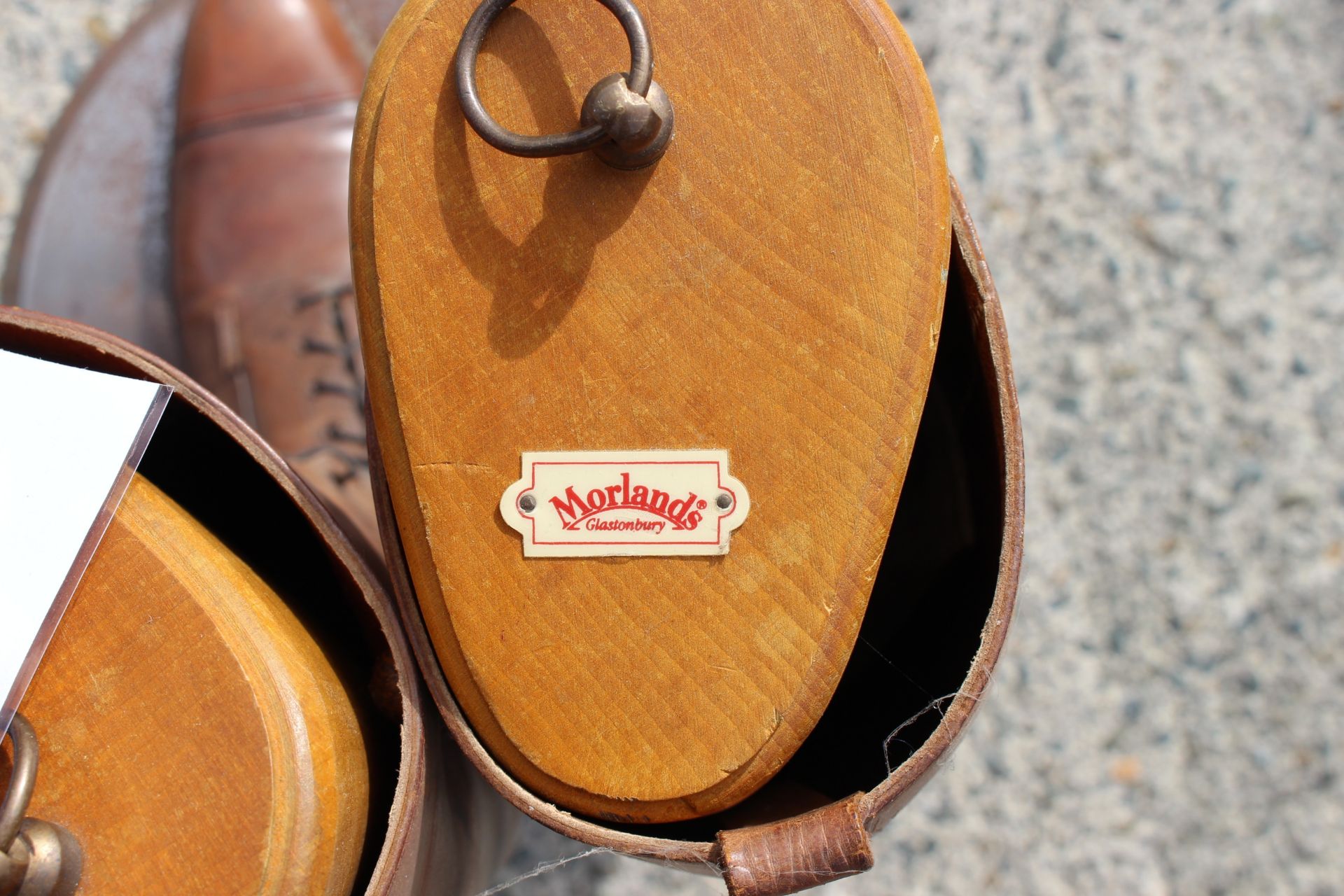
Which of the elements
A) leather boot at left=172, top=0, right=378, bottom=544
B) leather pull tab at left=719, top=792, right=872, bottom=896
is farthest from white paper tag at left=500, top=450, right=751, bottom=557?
leather boot at left=172, top=0, right=378, bottom=544

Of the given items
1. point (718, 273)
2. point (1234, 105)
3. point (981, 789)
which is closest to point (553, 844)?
point (981, 789)

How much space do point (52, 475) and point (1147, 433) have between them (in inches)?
33.2

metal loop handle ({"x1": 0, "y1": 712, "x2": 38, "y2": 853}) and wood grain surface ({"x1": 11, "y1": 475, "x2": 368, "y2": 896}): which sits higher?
metal loop handle ({"x1": 0, "y1": 712, "x2": 38, "y2": 853})

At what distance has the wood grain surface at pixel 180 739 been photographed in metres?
0.42

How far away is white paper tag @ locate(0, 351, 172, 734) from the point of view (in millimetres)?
430

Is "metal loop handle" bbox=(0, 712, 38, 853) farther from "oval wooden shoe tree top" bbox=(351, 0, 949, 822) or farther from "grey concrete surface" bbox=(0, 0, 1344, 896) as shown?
"grey concrete surface" bbox=(0, 0, 1344, 896)

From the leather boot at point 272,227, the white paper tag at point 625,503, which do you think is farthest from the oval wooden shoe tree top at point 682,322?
the leather boot at point 272,227

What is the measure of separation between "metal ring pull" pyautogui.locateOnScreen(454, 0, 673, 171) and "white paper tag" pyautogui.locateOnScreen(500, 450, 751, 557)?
0.13m

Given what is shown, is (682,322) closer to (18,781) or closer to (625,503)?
(625,503)

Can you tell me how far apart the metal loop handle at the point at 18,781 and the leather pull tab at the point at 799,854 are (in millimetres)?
259

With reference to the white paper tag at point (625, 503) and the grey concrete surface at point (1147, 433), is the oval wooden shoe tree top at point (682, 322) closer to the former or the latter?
the white paper tag at point (625, 503)

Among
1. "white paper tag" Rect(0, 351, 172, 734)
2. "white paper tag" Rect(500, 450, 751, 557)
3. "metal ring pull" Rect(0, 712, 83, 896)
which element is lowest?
"white paper tag" Rect(500, 450, 751, 557)

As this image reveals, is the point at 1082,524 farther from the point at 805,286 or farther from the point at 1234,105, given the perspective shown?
the point at 805,286

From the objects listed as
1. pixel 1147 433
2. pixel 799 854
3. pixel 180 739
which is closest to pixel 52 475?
pixel 180 739
